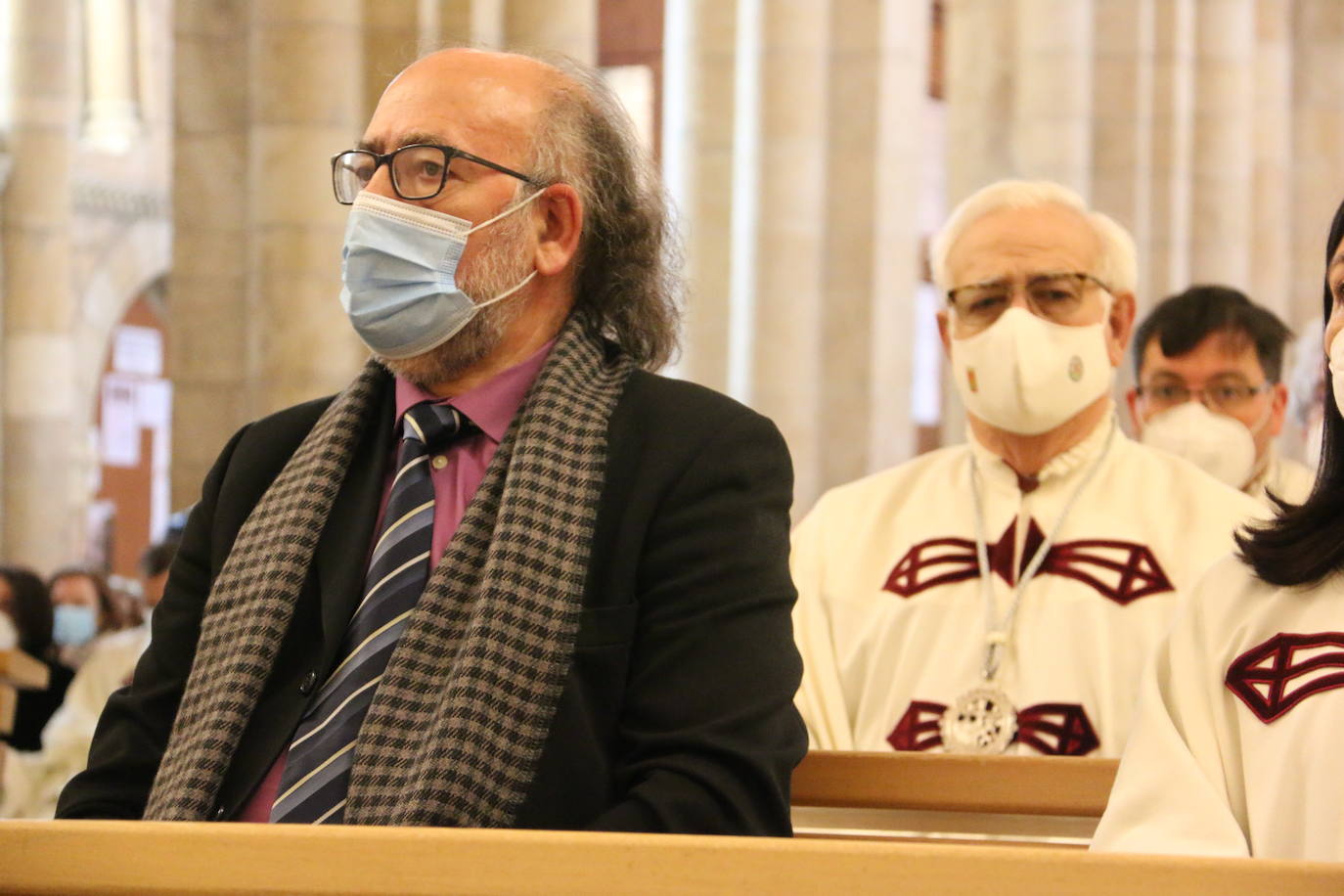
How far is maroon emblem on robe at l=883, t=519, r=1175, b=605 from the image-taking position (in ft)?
15.0

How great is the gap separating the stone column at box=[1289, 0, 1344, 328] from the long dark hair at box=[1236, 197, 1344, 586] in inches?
762

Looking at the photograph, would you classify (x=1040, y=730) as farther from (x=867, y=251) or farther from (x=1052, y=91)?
(x=1052, y=91)

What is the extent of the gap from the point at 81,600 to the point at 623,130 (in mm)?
7845

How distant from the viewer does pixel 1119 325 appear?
4871 millimetres

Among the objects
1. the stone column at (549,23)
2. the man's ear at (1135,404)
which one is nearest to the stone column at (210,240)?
the stone column at (549,23)

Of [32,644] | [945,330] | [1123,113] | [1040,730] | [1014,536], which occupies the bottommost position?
[32,644]

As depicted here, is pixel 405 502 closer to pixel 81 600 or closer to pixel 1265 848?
pixel 1265 848

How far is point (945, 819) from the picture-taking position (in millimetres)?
3451

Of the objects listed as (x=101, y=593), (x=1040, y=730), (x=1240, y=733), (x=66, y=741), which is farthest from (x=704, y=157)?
(x=1240, y=733)

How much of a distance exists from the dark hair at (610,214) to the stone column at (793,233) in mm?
8008

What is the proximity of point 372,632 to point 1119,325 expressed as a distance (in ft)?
8.08

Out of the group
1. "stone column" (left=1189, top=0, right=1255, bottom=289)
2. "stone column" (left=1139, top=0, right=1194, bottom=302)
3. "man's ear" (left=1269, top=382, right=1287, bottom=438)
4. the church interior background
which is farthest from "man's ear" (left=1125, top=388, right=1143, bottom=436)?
"stone column" (left=1189, top=0, right=1255, bottom=289)

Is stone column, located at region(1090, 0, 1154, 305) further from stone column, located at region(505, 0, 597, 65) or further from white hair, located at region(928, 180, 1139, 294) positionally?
white hair, located at region(928, 180, 1139, 294)

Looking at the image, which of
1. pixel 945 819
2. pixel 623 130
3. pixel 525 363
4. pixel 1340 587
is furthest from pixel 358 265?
pixel 1340 587
